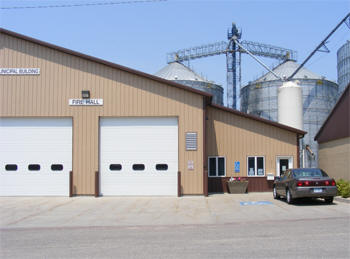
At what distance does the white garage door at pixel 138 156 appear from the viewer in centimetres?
2112

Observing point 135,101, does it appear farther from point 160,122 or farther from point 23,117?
point 23,117

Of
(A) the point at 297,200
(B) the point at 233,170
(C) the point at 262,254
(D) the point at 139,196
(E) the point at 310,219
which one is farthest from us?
(B) the point at 233,170

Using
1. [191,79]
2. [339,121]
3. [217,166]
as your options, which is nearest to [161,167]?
[217,166]

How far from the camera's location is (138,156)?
69.7ft

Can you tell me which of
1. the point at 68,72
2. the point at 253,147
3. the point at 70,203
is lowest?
the point at 70,203

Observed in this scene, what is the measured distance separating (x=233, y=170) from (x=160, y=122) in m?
5.23

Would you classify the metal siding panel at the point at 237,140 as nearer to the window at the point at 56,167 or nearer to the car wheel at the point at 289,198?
the car wheel at the point at 289,198

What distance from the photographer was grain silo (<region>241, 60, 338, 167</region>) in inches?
1398

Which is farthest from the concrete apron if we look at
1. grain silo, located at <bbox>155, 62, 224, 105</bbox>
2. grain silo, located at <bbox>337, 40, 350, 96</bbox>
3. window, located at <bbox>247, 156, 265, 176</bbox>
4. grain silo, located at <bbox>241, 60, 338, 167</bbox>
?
grain silo, located at <bbox>337, 40, 350, 96</bbox>

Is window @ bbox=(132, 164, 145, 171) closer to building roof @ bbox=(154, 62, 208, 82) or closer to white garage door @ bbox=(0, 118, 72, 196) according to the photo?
white garage door @ bbox=(0, 118, 72, 196)

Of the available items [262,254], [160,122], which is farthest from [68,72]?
[262,254]

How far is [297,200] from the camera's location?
1800 centimetres

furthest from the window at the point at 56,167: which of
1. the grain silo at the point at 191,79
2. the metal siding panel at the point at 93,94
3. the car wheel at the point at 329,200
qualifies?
the grain silo at the point at 191,79

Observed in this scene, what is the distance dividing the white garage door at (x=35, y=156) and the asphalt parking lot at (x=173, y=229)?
2428 mm
